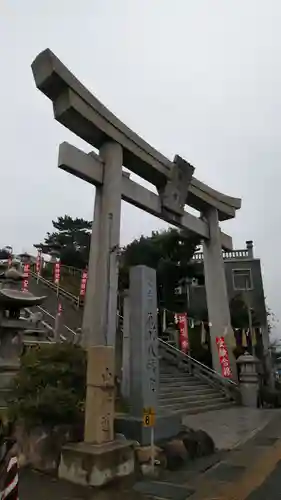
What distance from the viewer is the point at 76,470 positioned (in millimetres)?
5164

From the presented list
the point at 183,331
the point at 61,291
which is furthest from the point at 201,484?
the point at 61,291

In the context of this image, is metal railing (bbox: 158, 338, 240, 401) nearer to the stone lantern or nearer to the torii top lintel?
the stone lantern

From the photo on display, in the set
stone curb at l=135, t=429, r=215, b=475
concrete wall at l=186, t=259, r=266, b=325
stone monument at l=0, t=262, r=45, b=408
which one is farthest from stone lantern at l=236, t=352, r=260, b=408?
concrete wall at l=186, t=259, r=266, b=325

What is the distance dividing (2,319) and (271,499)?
8860 mm

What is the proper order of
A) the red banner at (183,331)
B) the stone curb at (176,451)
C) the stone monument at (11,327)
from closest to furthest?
the stone curb at (176,451) → the stone monument at (11,327) → the red banner at (183,331)

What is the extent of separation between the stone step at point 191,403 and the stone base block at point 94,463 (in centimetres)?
623

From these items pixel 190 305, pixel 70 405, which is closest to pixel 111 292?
pixel 70 405

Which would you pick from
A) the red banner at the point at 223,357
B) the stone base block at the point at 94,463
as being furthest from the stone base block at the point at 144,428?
the red banner at the point at 223,357

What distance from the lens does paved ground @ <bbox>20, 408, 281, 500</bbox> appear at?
482cm

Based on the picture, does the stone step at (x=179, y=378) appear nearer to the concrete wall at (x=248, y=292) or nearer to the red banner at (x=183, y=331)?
the red banner at (x=183, y=331)

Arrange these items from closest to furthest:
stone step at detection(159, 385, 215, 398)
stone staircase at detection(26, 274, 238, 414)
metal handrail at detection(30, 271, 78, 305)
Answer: stone staircase at detection(26, 274, 238, 414) < stone step at detection(159, 385, 215, 398) < metal handrail at detection(30, 271, 78, 305)

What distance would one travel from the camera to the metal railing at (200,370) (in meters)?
16.0

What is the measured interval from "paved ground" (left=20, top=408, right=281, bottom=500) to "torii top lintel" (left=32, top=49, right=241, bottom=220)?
10812mm

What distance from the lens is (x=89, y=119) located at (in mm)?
13320
